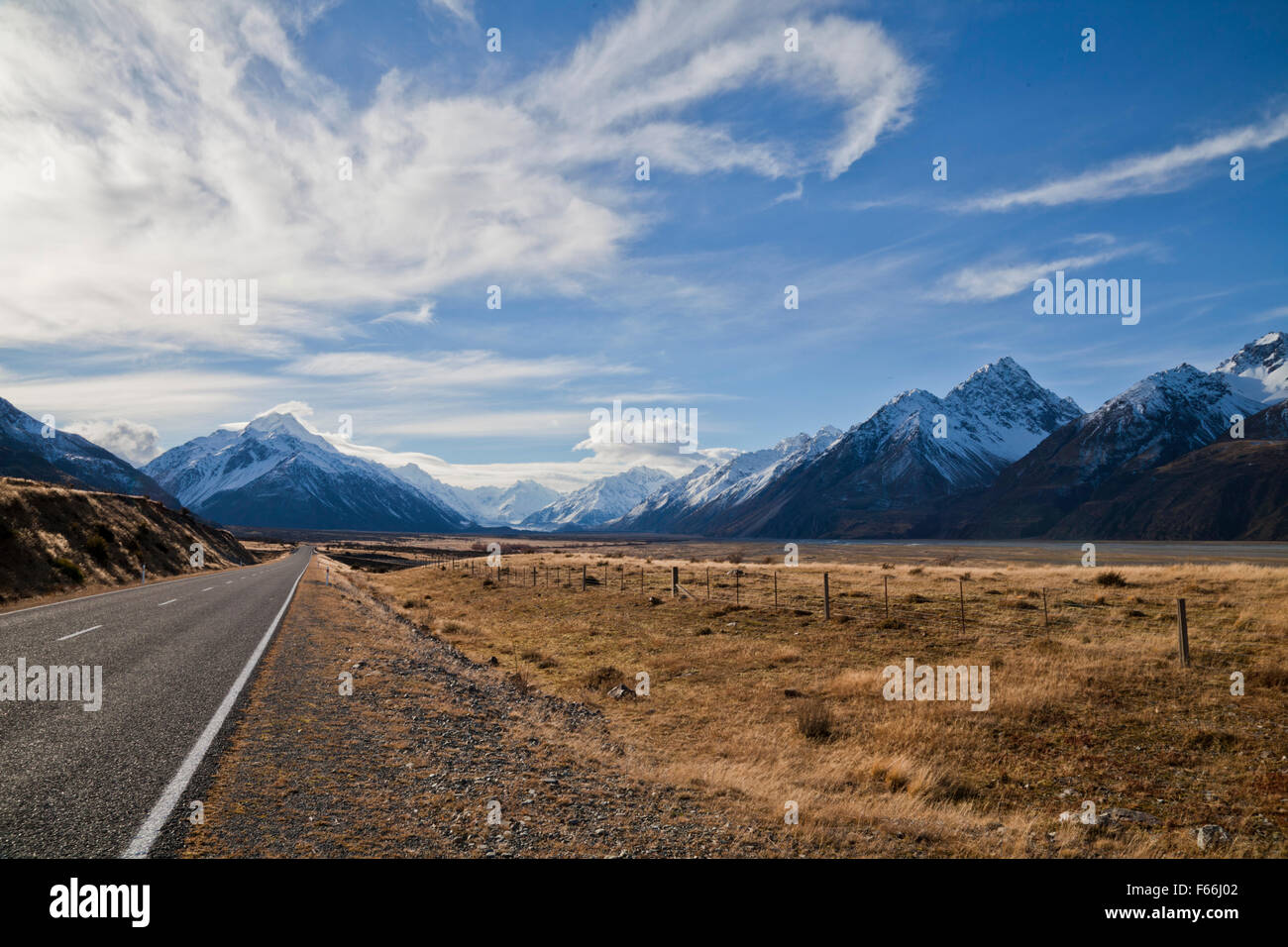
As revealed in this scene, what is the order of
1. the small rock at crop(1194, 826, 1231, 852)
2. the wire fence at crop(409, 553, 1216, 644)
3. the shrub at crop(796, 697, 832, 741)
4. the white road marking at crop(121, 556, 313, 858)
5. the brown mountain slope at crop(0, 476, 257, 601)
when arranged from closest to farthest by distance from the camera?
the white road marking at crop(121, 556, 313, 858), the small rock at crop(1194, 826, 1231, 852), the shrub at crop(796, 697, 832, 741), the wire fence at crop(409, 553, 1216, 644), the brown mountain slope at crop(0, 476, 257, 601)

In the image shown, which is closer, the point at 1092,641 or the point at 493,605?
the point at 1092,641

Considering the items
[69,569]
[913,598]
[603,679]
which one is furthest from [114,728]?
[69,569]

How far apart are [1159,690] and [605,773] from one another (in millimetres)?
15140

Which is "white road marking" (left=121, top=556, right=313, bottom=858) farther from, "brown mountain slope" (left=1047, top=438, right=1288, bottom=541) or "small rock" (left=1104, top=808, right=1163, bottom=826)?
"brown mountain slope" (left=1047, top=438, right=1288, bottom=541)

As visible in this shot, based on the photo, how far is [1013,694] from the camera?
1585 centimetres

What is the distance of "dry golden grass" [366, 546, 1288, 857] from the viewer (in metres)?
9.74

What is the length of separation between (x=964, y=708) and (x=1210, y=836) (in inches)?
239

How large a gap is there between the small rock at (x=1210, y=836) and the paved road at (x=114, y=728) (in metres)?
13.2

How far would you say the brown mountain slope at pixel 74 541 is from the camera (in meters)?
28.8

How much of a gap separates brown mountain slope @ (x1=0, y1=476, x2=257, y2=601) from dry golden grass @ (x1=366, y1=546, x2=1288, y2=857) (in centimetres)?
1647

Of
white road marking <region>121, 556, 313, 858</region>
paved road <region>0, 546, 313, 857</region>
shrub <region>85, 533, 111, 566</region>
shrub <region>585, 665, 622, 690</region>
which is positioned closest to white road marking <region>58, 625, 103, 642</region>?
paved road <region>0, 546, 313, 857</region>
